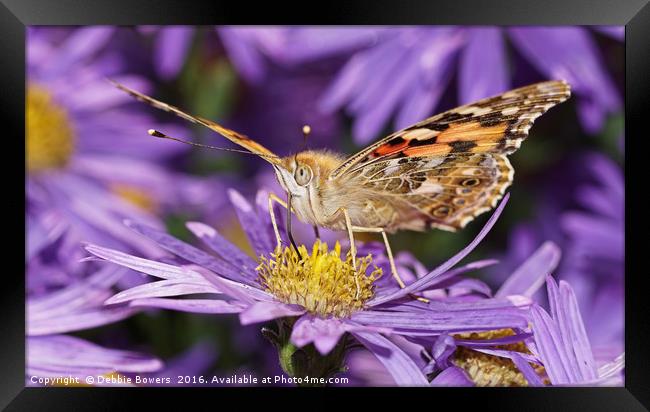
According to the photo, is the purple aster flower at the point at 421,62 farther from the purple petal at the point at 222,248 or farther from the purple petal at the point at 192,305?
the purple petal at the point at 192,305

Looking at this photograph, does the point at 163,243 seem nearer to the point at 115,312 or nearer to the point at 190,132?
the point at 115,312

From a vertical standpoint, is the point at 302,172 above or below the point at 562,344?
above

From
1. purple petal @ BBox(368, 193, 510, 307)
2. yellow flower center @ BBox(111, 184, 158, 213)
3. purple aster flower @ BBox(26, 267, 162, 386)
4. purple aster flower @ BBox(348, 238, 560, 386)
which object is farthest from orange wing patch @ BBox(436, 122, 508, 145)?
yellow flower center @ BBox(111, 184, 158, 213)

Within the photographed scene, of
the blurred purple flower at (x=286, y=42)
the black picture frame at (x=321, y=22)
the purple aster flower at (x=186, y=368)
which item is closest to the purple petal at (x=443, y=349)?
the black picture frame at (x=321, y=22)

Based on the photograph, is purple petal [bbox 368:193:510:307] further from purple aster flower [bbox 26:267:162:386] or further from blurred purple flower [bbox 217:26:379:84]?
blurred purple flower [bbox 217:26:379:84]

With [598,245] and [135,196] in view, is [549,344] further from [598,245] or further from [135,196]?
[135,196]

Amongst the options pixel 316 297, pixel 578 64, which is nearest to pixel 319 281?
pixel 316 297
